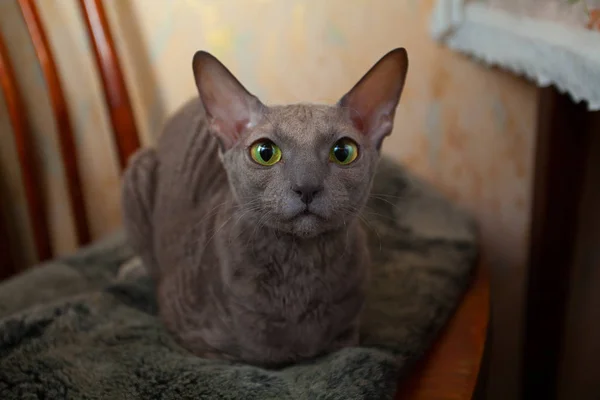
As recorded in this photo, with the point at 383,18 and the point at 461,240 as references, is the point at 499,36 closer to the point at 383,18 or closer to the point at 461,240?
the point at 383,18

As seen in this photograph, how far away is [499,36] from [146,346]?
0.62m

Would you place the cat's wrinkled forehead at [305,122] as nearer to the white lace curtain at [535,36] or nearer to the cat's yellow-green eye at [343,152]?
the cat's yellow-green eye at [343,152]

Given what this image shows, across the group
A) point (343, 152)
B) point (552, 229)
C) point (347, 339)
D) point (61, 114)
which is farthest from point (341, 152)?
point (61, 114)

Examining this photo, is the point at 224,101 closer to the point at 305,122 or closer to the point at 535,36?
the point at 305,122

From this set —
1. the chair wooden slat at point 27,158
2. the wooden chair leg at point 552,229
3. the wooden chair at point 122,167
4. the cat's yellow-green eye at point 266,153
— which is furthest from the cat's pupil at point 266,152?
the chair wooden slat at point 27,158

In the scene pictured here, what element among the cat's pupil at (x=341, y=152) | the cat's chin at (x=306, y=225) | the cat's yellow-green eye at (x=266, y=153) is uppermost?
the cat's yellow-green eye at (x=266, y=153)

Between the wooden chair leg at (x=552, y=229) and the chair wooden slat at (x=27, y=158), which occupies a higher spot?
the chair wooden slat at (x=27, y=158)

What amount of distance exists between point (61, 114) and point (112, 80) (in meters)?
0.11

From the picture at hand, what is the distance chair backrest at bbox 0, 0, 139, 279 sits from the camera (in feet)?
3.26

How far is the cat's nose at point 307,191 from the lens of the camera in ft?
1.82

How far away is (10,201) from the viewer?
3.88 feet

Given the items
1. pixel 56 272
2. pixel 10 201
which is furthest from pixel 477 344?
pixel 10 201

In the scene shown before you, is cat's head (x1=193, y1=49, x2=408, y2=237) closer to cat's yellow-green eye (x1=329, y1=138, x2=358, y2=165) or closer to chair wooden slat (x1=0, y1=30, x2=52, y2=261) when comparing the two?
cat's yellow-green eye (x1=329, y1=138, x2=358, y2=165)

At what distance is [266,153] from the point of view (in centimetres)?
59
